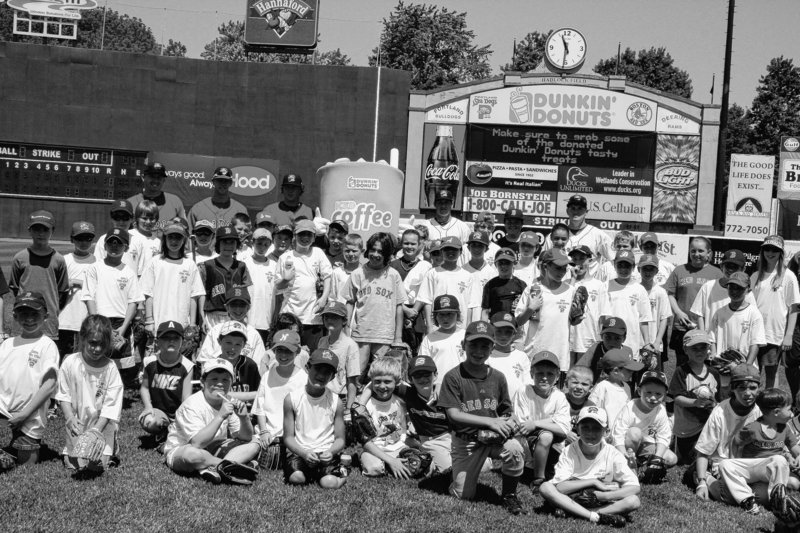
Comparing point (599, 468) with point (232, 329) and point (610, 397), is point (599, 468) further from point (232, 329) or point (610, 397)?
point (232, 329)

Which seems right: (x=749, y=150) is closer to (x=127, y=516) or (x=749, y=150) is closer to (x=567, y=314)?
(x=567, y=314)

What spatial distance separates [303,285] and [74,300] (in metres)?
2.45

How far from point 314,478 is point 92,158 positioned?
906 inches

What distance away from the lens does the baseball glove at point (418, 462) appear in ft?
23.3

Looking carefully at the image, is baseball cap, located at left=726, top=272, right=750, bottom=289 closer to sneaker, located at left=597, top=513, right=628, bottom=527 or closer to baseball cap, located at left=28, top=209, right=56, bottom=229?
sneaker, located at left=597, top=513, right=628, bottom=527

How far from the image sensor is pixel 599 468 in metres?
6.49

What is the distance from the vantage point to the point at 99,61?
2709cm

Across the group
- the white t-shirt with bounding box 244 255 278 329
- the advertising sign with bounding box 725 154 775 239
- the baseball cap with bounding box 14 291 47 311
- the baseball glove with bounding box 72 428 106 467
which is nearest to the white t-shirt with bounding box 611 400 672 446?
the white t-shirt with bounding box 244 255 278 329

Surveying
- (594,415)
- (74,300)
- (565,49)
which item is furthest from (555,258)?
(565,49)

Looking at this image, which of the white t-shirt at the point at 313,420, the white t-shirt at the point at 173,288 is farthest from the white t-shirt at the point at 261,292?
the white t-shirt at the point at 313,420

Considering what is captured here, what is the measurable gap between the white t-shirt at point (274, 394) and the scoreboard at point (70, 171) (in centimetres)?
2124

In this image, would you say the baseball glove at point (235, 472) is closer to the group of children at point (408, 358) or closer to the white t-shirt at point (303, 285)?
the group of children at point (408, 358)

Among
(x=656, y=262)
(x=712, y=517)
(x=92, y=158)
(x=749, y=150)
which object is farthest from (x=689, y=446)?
(x=749, y=150)

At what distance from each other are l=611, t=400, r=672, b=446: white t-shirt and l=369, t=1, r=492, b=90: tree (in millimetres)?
51601
